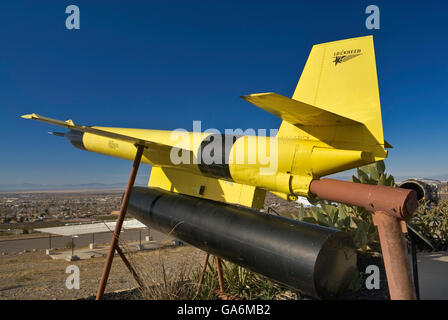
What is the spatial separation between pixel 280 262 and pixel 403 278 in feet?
4.32

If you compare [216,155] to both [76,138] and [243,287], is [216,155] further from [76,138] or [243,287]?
[76,138]

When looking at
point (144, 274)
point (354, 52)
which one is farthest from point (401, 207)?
point (144, 274)

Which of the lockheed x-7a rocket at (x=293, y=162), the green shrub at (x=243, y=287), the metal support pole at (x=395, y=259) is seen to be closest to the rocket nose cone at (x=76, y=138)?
the lockheed x-7a rocket at (x=293, y=162)

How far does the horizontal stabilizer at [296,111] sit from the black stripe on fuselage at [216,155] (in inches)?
49.7

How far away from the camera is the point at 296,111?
317 cm

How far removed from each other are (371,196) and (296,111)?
1.30m

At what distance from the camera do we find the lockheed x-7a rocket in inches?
128

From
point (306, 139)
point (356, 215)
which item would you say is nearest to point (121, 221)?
point (306, 139)

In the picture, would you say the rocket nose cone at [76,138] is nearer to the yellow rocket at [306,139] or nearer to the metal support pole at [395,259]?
the yellow rocket at [306,139]

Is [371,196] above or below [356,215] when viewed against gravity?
above
